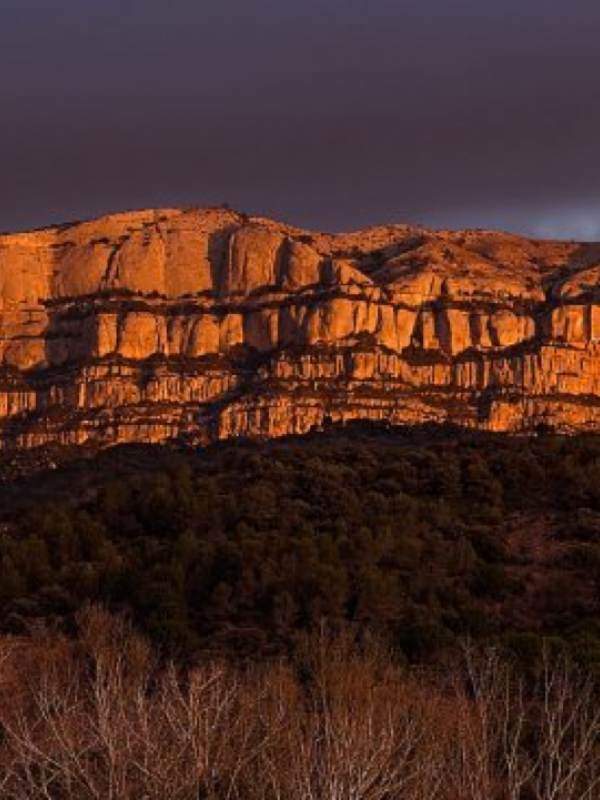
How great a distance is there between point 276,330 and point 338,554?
9258cm

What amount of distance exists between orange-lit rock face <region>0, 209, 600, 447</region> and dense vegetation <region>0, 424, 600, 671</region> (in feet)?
194

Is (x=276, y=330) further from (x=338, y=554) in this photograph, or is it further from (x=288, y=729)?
(x=288, y=729)

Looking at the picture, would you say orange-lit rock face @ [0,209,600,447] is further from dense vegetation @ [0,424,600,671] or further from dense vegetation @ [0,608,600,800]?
dense vegetation @ [0,608,600,800]

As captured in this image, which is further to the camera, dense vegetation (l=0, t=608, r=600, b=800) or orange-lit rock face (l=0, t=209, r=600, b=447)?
orange-lit rock face (l=0, t=209, r=600, b=447)

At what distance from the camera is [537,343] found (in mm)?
135625

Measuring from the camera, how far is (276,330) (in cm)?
13838

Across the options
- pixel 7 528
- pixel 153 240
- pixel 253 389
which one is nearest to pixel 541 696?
pixel 7 528

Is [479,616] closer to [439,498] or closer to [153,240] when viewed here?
[439,498]

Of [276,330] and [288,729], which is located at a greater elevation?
[276,330]

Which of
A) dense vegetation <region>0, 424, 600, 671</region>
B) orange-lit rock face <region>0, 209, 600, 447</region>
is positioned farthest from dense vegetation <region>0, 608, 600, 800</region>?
orange-lit rock face <region>0, 209, 600, 447</region>

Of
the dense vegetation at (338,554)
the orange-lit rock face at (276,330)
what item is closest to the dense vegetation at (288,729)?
the dense vegetation at (338,554)

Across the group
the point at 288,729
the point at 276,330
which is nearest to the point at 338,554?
the point at 288,729

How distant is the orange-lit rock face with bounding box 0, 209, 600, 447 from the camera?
410 ft

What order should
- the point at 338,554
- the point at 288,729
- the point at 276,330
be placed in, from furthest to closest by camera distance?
1. the point at 276,330
2. the point at 338,554
3. the point at 288,729
